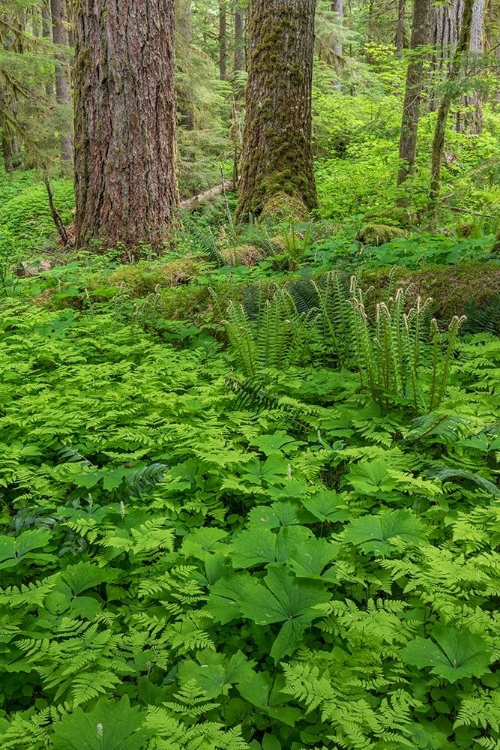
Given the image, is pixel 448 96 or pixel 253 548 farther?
pixel 448 96

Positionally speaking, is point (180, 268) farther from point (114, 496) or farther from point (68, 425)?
point (114, 496)

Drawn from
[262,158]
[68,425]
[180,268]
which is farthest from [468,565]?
[262,158]

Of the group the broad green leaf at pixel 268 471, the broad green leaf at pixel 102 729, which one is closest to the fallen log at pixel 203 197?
the broad green leaf at pixel 268 471

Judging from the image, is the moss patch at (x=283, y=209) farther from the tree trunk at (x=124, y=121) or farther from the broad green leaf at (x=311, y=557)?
the broad green leaf at (x=311, y=557)

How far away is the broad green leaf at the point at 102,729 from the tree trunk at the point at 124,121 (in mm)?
5173

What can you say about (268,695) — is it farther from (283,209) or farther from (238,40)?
(238,40)

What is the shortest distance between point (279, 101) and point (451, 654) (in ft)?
22.3

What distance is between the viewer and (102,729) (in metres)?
1.23

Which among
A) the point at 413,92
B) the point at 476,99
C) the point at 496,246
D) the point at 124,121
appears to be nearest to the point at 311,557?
the point at 496,246

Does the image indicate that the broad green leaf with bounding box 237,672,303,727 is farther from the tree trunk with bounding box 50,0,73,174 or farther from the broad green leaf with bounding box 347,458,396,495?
the tree trunk with bounding box 50,0,73,174

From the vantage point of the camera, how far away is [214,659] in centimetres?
151

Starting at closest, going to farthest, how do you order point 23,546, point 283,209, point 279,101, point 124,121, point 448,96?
point 23,546, point 448,96, point 124,121, point 283,209, point 279,101

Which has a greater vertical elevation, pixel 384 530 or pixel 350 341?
pixel 350 341

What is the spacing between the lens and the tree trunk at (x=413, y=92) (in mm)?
6823
